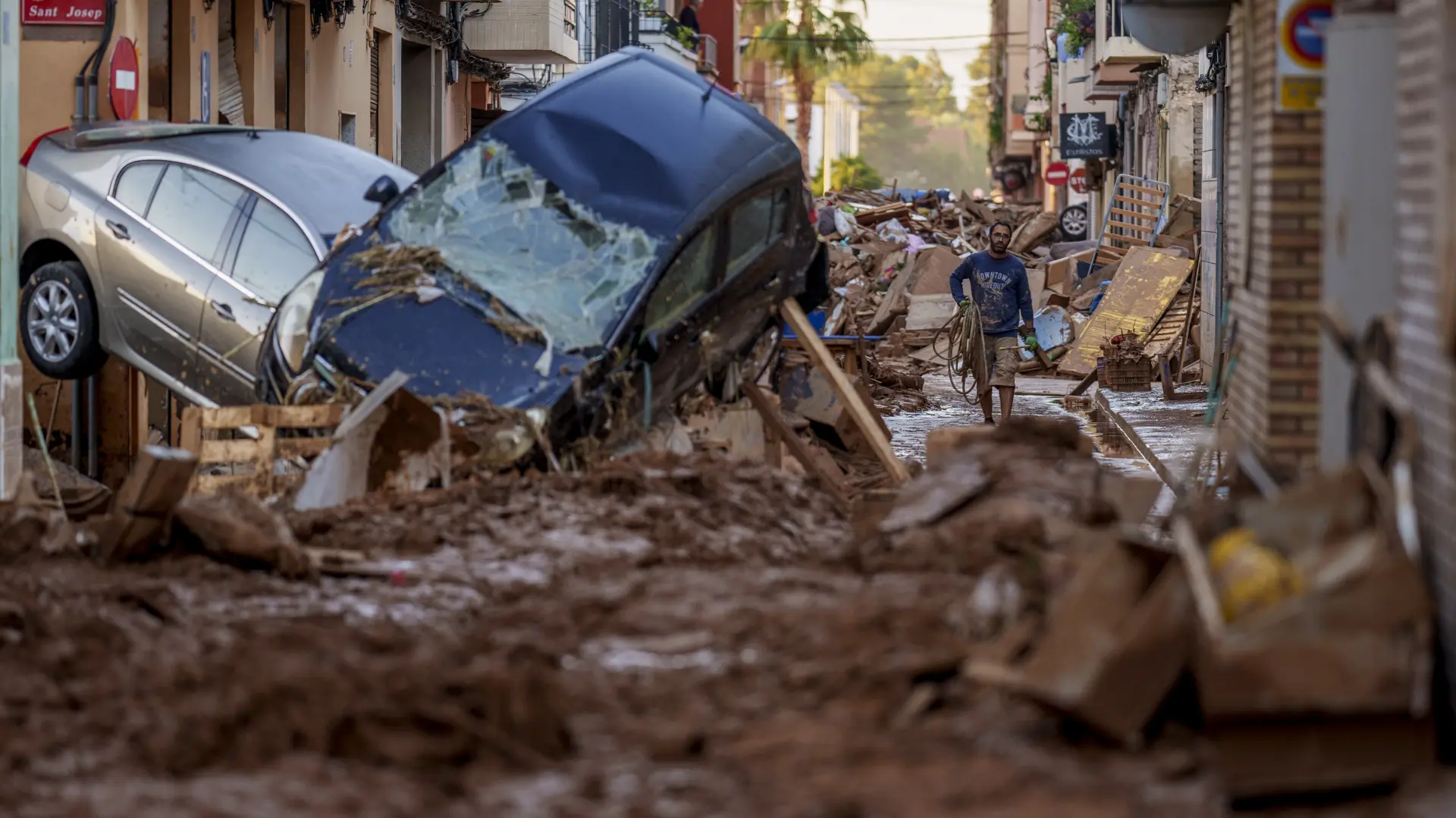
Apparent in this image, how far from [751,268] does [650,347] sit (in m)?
1.30

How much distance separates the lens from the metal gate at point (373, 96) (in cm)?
2708

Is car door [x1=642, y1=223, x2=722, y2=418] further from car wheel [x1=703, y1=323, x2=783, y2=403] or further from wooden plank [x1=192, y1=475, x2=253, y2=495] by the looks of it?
wooden plank [x1=192, y1=475, x2=253, y2=495]

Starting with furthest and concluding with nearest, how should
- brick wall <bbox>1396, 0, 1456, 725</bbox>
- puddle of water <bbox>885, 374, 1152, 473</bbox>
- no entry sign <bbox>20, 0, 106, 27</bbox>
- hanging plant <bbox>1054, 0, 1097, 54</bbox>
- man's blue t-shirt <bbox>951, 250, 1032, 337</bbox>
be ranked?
hanging plant <bbox>1054, 0, 1097, 54</bbox>
man's blue t-shirt <bbox>951, 250, 1032, 337</bbox>
puddle of water <bbox>885, 374, 1152, 473</bbox>
no entry sign <bbox>20, 0, 106, 27</bbox>
brick wall <bbox>1396, 0, 1456, 725</bbox>

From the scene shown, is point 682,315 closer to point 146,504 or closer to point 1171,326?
point 146,504

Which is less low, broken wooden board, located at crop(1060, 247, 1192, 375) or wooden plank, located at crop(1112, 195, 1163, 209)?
wooden plank, located at crop(1112, 195, 1163, 209)

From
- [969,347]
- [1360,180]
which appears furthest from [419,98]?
[1360,180]

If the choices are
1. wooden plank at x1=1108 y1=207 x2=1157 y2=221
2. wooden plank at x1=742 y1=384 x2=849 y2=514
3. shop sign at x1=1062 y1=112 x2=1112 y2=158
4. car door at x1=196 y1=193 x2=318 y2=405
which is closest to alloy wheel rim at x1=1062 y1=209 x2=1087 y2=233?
shop sign at x1=1062 y1=112 x2=1112 y2=158

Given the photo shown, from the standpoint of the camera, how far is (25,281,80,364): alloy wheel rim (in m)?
12.6

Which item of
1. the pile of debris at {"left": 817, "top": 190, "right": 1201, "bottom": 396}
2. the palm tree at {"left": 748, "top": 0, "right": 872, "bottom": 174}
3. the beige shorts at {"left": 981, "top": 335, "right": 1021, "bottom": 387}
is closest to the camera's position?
the beige shorts at {"left": 981, "top": 335, "right": 1021, "bottom": 387}

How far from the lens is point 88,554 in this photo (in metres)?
8.36

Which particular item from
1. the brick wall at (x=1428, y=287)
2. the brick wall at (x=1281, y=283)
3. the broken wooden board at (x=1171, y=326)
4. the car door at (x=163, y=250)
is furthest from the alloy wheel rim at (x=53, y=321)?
the broken wooden board at (x=1171, y=326)

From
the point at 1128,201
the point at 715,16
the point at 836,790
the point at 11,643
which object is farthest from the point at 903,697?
the point at 715,16

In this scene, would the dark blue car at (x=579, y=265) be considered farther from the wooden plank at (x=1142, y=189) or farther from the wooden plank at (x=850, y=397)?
the wooden plank at (x=1142, y=189)

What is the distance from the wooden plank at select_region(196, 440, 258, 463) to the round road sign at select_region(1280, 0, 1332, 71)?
17.1 ft
